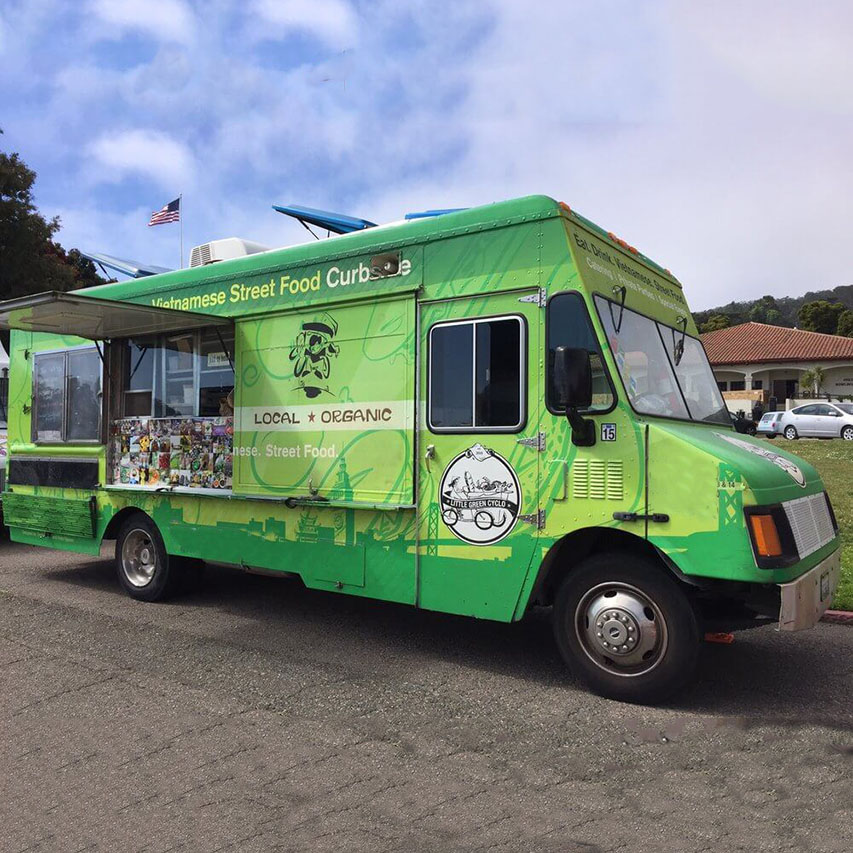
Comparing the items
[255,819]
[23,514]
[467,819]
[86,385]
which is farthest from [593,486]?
[23,514]

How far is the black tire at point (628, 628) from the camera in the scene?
4.34m

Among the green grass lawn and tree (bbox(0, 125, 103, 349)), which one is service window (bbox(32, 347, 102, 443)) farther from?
tree (bbox(0, 125, 103, 349))

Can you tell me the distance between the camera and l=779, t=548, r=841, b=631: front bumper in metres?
4.15

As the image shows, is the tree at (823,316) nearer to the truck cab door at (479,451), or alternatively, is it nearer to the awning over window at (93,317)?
the awning over window at (93,317)

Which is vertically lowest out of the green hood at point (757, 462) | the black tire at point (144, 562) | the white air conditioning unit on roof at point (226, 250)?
the black tire at point (144, 562)

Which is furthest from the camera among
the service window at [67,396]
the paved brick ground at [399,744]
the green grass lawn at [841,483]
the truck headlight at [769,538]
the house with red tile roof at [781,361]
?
the house with red tile roof at [781,361]

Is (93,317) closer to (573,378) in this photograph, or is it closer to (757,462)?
(573,378)

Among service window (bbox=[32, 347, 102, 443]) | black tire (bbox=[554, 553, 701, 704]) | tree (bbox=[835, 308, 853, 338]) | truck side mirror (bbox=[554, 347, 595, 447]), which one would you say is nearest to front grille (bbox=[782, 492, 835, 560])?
black tire (bbox=[554, 553, 701, 704])

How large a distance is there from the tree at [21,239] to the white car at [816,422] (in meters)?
24.6

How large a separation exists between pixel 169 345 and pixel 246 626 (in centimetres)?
268

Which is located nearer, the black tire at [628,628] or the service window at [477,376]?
the black tire at [628,628]

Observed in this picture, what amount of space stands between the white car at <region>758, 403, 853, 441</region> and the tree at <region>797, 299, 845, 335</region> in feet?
150

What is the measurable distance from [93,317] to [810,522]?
5830 mm

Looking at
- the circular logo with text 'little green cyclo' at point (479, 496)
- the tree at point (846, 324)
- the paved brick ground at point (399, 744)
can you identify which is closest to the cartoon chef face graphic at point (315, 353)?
the circular logo with text 'little green cyclo' at point (479, 496)
